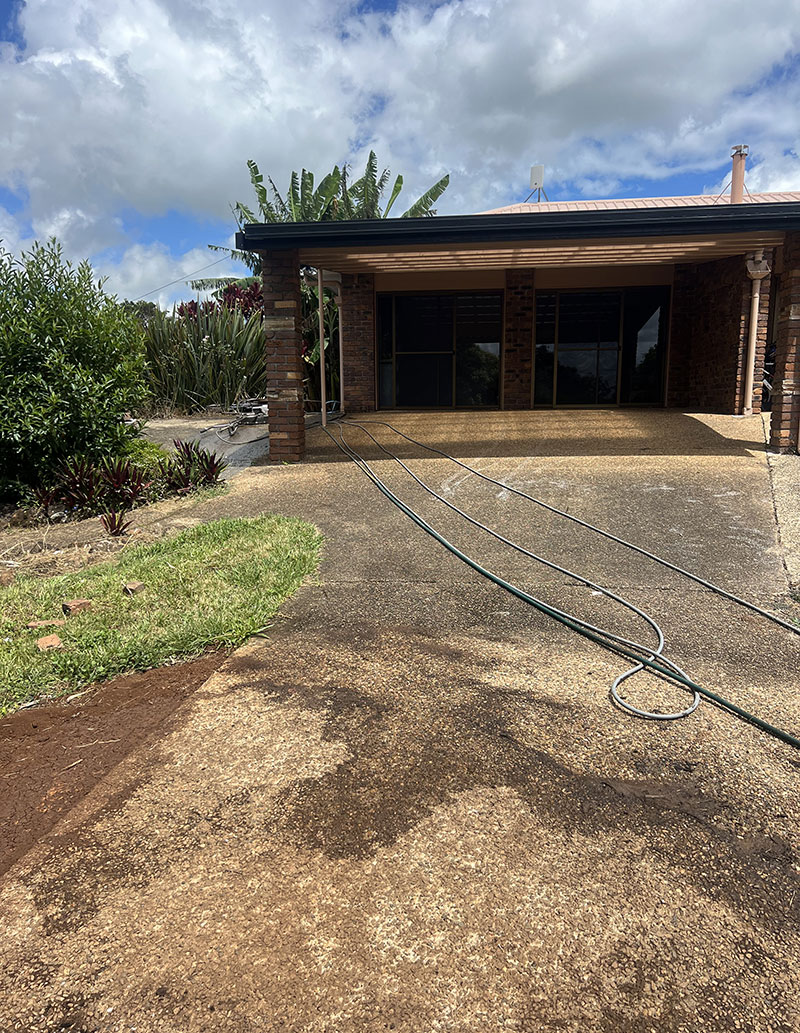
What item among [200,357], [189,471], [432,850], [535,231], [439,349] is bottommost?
[432,850]

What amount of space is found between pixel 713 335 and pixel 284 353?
27.5 ft

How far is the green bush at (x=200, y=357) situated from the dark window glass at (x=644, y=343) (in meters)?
7.73

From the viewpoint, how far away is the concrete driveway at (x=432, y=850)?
1.77m

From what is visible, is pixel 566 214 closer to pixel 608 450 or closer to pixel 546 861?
pixel 608 450

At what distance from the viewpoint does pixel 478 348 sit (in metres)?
14.7

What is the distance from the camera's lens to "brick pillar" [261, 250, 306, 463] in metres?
9.10

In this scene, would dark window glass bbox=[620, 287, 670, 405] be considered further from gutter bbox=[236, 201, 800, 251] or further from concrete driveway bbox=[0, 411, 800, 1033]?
concrete driveway bbox=[0, 411, 800, 1033]

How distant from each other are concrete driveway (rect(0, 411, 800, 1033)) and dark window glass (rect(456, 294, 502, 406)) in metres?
10.9

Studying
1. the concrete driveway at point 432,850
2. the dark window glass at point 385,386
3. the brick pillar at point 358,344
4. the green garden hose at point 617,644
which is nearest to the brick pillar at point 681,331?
the dark window glass at point 385,386

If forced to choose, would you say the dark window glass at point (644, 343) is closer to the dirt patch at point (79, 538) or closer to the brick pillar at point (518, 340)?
the brick pillar at point (518, 340)

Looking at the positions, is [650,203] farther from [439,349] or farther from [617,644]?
[617,644]

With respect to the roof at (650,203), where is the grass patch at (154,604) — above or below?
below

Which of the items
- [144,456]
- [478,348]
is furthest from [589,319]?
[144,456]

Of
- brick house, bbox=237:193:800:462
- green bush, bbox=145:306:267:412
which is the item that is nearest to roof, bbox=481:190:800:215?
brick house, bbox=237:193:800:462
